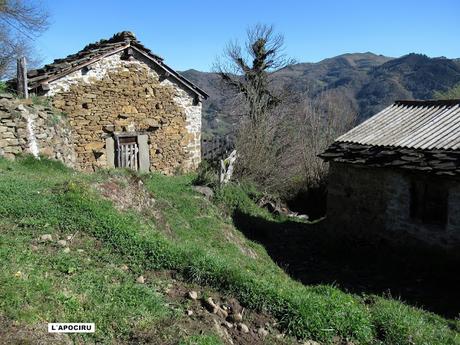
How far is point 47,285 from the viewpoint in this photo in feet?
15.6

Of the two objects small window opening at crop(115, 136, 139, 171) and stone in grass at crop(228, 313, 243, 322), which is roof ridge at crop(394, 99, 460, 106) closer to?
small window opening at crop(115, 136, 139, 171)

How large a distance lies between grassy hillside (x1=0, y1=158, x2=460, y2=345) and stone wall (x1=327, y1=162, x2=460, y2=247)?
10.1 feet

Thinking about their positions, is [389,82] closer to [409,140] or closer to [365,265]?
[409,140]

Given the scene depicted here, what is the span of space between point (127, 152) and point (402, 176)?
878cm

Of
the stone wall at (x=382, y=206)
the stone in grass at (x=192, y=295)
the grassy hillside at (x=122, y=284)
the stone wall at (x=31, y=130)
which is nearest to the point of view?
the grassy hillside at (x=122, y=284)

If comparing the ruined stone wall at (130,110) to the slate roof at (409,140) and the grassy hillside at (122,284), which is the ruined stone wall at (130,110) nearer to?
the grassy hillside at (122,284)

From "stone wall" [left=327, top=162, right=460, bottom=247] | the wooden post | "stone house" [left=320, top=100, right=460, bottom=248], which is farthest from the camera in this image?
the wooden post

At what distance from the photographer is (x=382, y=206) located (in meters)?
11.1

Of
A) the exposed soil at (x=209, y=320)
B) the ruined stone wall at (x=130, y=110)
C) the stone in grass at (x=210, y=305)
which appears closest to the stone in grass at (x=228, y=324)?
the exposed soil at (x=209, y=320)

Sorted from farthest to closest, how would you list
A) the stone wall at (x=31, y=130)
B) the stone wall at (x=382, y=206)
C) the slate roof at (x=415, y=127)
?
1. the stone wall at (x=31, y=130)
2. the slate roof at (x=415, y=127)
3. the stone wall at (x=382, y=206)

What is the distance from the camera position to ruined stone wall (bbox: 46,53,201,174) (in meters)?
13.7

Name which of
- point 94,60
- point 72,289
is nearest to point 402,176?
point 72,289

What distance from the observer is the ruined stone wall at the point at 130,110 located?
1369cm

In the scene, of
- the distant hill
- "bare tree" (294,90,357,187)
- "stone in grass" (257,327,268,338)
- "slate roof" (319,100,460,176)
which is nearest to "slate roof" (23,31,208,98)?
"bare tree" (294,90,357,187)
